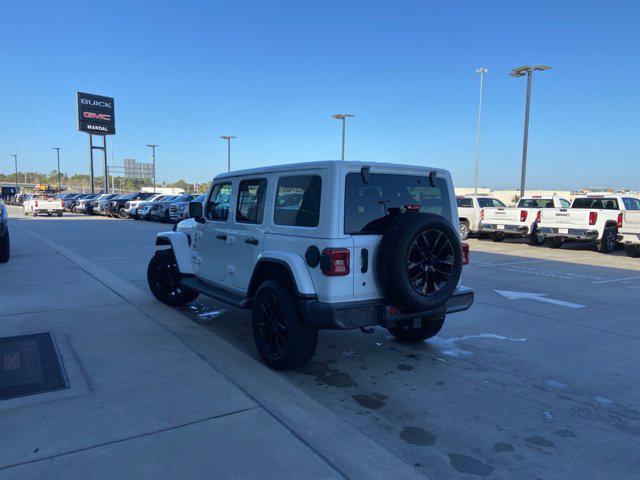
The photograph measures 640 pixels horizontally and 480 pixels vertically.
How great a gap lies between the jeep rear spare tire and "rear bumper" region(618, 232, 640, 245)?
12127 millimetres

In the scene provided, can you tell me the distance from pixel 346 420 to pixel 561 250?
14526 millimetres

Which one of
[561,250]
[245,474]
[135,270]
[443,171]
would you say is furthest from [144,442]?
[561,250]

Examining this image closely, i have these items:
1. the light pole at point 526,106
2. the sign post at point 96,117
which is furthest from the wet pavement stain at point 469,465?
the sign post at point 96,117

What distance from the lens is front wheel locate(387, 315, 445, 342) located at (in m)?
5.22

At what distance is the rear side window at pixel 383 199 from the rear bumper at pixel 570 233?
39.4ft

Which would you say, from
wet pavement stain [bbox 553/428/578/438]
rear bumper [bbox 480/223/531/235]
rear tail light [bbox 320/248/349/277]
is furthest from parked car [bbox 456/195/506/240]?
wet pavement stain [bbox 553/428/578/438]

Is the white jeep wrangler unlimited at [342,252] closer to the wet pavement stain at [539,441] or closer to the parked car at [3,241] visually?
the wet pavement stain at [539,441]

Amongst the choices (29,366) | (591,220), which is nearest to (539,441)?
(29,366)

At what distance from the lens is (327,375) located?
14.6ft

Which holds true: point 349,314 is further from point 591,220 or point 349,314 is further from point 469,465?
point 591,220

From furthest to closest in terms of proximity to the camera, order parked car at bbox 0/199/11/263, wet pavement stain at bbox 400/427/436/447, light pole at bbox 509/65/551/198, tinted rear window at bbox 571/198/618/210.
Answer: light pole at bbox 509/65/551/198
tinted rear window at bbox 571/198/618/210
parked car at bbox 0/199/11/263
wet pavement stain at bbox 400/427/436/447

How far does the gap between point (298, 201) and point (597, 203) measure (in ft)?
48.0

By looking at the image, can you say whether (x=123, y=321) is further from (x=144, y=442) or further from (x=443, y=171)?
(x=443, y=171)

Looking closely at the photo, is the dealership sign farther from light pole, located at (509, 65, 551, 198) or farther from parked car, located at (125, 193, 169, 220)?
light pole, located at (509, 65, 551, 198)
